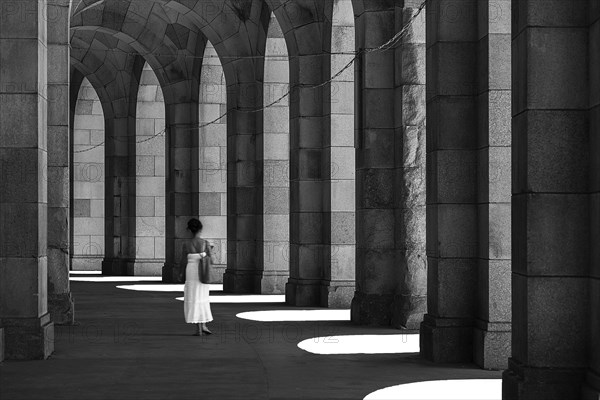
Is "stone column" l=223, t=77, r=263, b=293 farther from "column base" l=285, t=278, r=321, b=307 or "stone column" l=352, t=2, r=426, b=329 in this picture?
"stone column" l=352, t=2, r=426, b=329

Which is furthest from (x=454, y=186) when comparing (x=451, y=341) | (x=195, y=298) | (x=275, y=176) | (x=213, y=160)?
(x=213, y=160)

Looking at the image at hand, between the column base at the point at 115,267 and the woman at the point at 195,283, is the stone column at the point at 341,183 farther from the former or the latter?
the column base at the point at 115,267

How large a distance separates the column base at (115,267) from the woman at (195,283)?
20894mm

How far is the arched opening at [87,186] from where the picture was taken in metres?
43.2

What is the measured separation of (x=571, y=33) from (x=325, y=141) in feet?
41.8

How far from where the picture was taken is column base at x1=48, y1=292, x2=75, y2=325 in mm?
18844

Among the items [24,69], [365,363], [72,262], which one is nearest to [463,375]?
[365,363]

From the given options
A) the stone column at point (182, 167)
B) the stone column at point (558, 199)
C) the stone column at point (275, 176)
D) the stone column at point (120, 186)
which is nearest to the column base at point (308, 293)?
the stone column at point (275, 176)

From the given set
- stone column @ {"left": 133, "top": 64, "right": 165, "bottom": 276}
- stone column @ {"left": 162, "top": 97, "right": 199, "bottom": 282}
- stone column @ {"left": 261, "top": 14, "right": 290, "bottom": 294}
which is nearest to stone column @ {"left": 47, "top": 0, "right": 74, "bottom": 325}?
stone column @ {"left": 261, "top": 14, "right": 290, "bottom": 294}

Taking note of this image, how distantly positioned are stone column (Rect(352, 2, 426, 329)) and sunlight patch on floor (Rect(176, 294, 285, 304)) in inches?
217

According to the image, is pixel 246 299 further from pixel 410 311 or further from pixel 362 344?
pixel 362 344

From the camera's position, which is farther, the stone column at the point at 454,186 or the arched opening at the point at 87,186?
the arched opening at the point at 87,186

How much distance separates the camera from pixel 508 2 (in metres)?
13.9

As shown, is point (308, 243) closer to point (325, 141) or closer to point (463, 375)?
point (325, 141)
